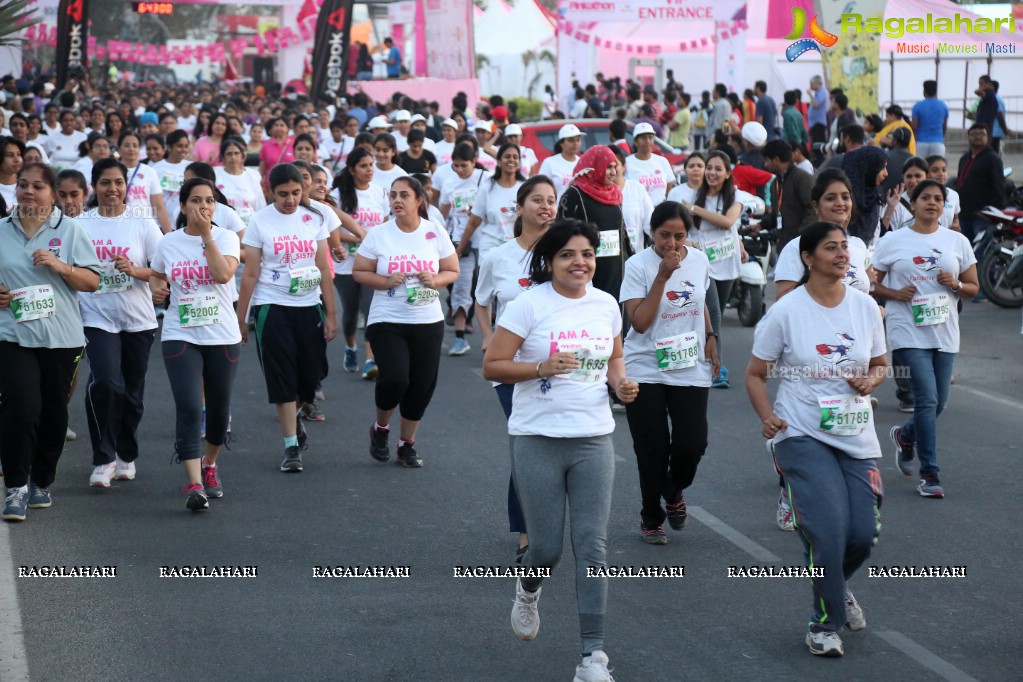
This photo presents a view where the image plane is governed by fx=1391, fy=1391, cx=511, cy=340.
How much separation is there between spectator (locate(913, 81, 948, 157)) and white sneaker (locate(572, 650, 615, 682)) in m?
17.5

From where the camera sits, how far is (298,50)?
52094 mm

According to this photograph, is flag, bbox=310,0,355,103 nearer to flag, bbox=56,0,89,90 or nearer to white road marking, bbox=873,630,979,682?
flag, bbox=56,0,89,90

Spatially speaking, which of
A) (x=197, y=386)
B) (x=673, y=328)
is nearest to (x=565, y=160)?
(x=197, y=386)

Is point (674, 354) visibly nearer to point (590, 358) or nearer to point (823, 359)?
point (823, 359)

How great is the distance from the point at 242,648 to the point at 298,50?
48.4m

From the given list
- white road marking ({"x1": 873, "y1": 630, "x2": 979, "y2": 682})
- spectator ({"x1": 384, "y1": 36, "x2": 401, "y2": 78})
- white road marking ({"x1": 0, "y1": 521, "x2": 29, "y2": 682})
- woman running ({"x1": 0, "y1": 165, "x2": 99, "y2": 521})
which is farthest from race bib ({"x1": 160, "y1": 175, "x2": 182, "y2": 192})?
spectator ({"x1": 384, "y1": 36, "x2": 401, "y2": 78})

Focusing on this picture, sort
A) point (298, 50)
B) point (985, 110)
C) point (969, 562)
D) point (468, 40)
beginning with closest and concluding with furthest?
1. point (969, 562)
2. point (985, 110)
3. point (468, 40)
4. point (298, 50)

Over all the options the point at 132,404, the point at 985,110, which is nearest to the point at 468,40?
the point at 985,110

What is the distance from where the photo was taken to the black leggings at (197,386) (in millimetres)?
7949

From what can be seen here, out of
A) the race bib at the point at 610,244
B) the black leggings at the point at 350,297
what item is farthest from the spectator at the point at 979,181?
the black leggings at the point at 350,297

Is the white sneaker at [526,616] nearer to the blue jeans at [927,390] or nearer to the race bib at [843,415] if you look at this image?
the race bib at [843,415]

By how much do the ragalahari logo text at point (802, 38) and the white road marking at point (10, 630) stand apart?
19.3 metres

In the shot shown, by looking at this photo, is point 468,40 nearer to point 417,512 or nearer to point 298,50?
point 298,50

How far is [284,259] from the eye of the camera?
8.93 metres
